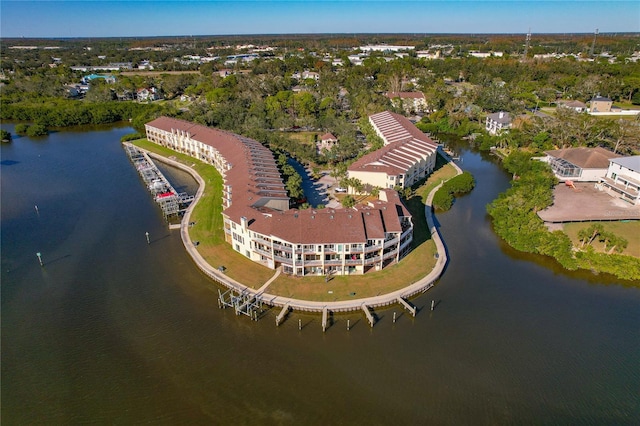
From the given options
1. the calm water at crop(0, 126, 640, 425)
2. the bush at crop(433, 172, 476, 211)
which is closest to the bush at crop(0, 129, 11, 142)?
the calm water at crop(0, 126, 640, 425)

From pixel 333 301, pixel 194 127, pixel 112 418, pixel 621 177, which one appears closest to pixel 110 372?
pixel 112 418

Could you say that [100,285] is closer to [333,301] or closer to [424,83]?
[333,301]

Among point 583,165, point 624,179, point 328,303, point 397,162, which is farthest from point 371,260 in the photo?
point 583,165

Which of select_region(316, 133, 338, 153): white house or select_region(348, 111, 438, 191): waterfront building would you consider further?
select_region(316, 133, 338, 153): white house

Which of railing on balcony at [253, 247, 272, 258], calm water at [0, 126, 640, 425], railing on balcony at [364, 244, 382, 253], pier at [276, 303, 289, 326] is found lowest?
calm water at [0, 126, 640, 425]

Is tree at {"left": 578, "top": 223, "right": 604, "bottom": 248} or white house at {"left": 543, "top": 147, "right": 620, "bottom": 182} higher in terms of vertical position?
white house at {"left": 543, "top": 147, "right": 620, "bottom": 182}

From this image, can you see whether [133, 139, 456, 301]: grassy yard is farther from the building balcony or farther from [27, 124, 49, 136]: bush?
[27, 124, 49, 136]: bush

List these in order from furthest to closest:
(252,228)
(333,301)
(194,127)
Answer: (194,127) → (252,228) → (333,301)

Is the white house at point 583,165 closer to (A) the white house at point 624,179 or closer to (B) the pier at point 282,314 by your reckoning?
(A) the white house at point 624,179
